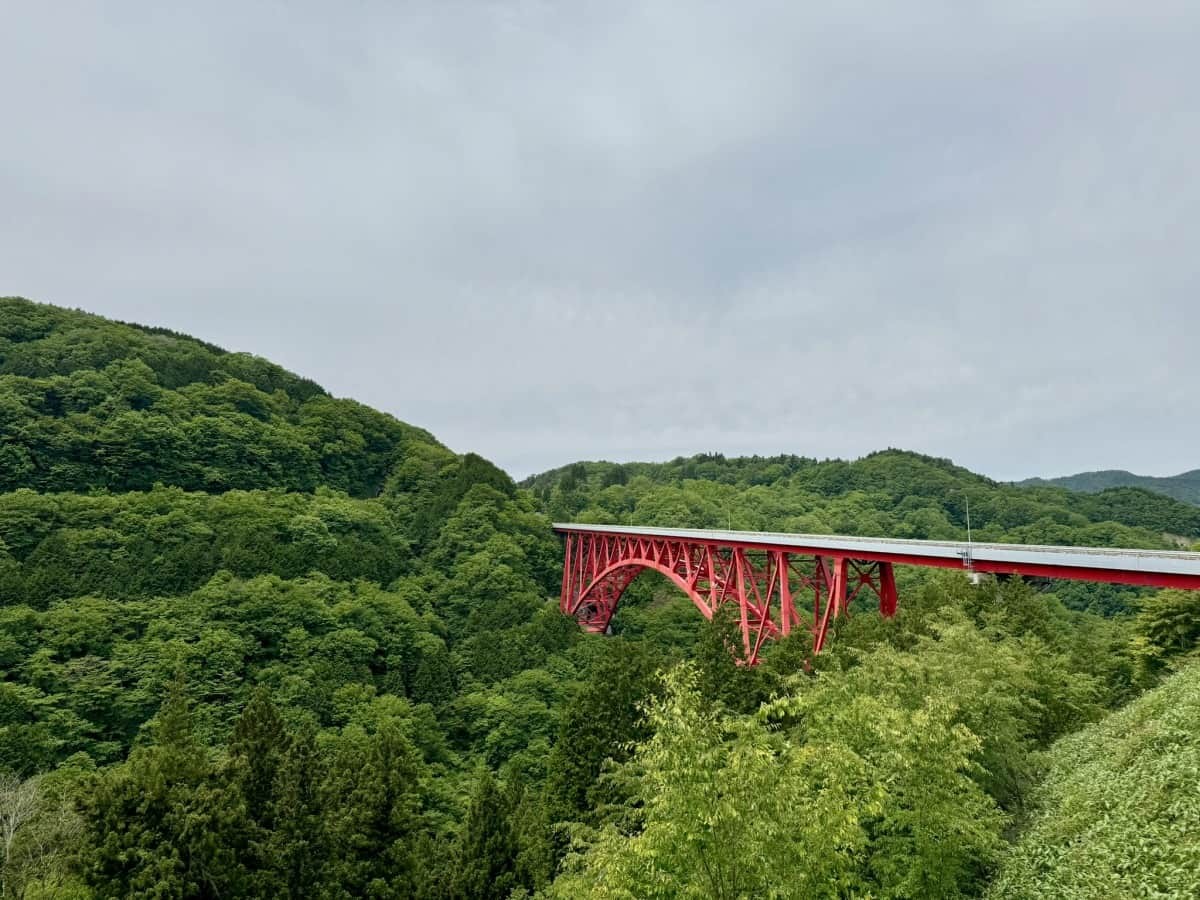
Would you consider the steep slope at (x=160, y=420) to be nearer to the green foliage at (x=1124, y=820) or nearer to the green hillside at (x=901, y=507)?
the green hillside at (x=901, y=507)

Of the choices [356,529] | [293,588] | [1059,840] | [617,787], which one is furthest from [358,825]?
[356,529]

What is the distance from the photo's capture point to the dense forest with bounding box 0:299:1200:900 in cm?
812

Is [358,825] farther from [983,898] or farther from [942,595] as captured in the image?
[942,595]

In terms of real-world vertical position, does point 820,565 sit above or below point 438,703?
above

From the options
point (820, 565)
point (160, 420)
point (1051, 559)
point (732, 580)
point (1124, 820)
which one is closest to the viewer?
point (1124, 820)

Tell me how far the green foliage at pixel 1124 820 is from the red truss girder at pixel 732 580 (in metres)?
8.24

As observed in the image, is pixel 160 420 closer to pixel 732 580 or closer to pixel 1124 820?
pixel 732 580

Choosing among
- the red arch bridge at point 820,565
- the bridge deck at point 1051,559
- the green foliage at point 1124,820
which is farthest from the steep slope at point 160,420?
the green foliage at point 1124,820

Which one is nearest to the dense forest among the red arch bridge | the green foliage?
the green foliage

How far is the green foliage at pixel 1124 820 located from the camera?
21.7ft

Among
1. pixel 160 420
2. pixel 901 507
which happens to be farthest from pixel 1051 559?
pixel 901 507

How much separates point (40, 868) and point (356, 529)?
31.9m

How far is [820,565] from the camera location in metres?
21.2

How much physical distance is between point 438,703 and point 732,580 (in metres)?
17.2
